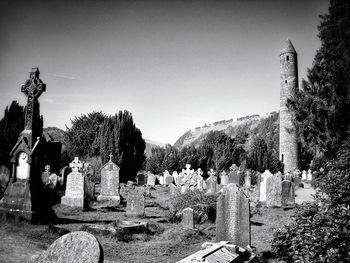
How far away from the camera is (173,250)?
6480 millimetres

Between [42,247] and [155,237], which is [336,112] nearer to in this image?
[155,237]

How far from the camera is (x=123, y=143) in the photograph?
1072 inches

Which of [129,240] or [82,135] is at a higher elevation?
[82,135]

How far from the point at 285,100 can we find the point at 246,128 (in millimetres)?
53928

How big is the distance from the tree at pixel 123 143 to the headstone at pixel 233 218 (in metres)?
20.3

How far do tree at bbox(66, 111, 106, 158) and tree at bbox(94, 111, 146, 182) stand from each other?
257cm

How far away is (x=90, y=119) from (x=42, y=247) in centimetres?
2874

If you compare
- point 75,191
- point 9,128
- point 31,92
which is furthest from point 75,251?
point 9,128

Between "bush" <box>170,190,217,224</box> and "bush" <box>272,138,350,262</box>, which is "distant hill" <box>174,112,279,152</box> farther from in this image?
"bush" <box>272,138,350,262</box>

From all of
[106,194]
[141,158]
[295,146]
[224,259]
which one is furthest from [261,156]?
[224,259]

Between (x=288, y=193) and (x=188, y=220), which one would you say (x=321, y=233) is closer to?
(x=188, y=220)

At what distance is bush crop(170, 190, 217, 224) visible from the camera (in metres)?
9.71

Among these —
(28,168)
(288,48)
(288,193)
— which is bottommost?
(288,193)

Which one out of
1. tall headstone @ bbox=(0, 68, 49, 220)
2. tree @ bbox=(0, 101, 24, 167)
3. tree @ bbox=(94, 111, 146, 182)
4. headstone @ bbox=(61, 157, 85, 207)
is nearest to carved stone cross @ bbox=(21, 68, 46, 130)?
tall headstone @ bbox=(0, 68, 49, 220)
